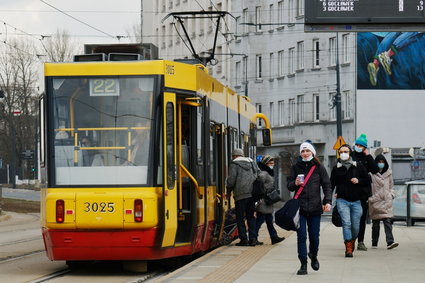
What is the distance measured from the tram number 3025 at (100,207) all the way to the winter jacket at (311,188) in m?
2.49

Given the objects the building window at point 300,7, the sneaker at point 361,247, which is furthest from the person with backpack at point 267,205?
the building window at point 300,7

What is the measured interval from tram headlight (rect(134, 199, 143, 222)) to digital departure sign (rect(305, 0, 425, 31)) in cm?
456

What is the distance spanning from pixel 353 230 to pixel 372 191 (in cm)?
202

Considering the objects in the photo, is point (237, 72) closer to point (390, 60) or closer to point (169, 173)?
point (390, 60)

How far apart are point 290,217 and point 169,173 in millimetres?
2379

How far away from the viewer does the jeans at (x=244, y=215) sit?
1994 centimetres

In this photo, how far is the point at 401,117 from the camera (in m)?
63.8

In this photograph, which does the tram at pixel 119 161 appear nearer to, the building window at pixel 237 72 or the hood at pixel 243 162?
the hood at pixel 243 162

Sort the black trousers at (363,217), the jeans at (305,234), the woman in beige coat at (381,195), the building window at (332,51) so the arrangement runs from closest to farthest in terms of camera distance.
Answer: the jeans at (305,234) < the black trousers at (363,217) < the woman in beige coat at (381,195) < the building window at (332,51)

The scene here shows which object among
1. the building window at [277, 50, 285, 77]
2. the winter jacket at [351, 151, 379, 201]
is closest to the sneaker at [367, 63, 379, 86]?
the building window at [277, 50, 285, 77]

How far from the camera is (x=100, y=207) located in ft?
50.2

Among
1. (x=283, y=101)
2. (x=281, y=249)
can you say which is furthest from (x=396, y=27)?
(x=283, y=101)

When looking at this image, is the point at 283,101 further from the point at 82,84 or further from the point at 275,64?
the point at 82,84

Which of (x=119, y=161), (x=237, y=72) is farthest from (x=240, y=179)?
(x=237, y=72)
